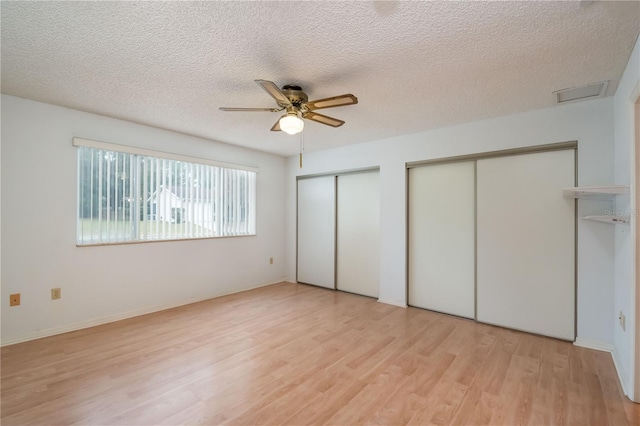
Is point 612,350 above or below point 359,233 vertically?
below

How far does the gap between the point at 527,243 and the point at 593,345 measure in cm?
105

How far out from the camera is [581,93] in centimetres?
252

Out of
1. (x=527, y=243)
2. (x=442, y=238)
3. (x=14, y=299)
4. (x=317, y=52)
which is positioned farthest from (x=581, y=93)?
(x=14, y=299)

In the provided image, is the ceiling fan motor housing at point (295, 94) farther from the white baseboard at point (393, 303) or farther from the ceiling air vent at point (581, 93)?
the white baseboard at point (393, 303)

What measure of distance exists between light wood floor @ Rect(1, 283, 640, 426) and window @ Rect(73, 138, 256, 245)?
1.14 m

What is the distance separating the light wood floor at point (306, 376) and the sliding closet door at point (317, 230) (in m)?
1.63

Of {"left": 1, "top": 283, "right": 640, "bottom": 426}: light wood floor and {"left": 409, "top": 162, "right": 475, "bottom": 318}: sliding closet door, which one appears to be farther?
{"left": 409, "top": 162, "right": 475, "bottom": 318}: sliding closet door

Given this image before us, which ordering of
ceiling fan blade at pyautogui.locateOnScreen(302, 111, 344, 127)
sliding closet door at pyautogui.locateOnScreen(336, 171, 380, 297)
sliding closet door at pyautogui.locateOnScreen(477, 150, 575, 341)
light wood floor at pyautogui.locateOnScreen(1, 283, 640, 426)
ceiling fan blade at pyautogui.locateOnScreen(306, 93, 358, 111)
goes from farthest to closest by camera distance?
sliding closet door at pyautogui.locateOnScreen(336, 171, 380, 297) → sliding closet door at pyautogui.locateOnScreen(477, 150, 575, 341) → ceiling fan blade at pyautogui.locateOnScreen(302, 111, 344, 127) → ceiling fan blade at pyautogui.locateOnScreen(306, 93, 358, 111) → light wood floor at pyautogui.locateOnScreen(1, 283, 640, 426)

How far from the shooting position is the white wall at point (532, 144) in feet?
8.49

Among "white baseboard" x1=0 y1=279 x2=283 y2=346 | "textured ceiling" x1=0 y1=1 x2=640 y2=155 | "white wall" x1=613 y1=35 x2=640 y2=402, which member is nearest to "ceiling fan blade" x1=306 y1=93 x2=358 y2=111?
"textured ceiling" x1=0 y1=1 x2=640 y2=155

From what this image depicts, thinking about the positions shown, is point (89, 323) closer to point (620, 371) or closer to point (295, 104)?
point (295, 104)

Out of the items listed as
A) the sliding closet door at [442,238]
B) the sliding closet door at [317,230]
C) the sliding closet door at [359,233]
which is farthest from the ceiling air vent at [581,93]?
the sliding closet door at [317,230]

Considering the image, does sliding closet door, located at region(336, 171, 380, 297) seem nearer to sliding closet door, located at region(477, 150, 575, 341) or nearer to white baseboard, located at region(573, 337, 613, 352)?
sliding closet door, located at region(477, 150, 575, 341)

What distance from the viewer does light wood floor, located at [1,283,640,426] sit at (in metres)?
1.77
